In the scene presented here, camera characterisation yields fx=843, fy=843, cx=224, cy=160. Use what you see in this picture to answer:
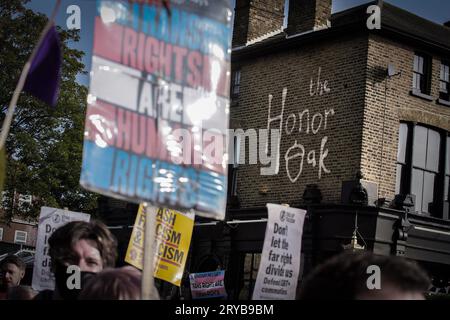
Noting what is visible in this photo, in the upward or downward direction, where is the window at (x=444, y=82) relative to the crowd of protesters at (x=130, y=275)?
upward

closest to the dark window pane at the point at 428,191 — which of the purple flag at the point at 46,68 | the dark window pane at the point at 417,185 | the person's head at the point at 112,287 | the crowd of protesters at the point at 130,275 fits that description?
the dark window pane at the point at 417,185

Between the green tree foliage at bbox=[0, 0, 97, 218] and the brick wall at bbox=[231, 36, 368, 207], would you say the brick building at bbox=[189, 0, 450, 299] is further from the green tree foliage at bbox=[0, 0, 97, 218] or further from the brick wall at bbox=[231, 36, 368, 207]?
the green tree foliage at bbox=[0, 0, 97, 218]

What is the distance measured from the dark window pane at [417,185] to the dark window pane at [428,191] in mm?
136

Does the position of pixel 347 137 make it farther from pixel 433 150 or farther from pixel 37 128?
pixel 37 128

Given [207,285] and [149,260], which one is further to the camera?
[207,285]

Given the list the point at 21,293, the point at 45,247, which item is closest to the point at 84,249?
the point at 21,293

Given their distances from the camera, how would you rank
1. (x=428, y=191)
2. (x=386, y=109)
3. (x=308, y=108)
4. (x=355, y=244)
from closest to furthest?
(x=355, y=244)
(x=386, y=109)
(x=428, y=191)
(x=308, y=108)

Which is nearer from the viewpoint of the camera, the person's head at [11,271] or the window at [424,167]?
the person's head at [11,271]

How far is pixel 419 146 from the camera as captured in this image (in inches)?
760

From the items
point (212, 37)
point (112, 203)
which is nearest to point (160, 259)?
point (212, 37)

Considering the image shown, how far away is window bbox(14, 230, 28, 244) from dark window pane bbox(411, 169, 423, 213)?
38488mm

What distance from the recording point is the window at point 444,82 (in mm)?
20062

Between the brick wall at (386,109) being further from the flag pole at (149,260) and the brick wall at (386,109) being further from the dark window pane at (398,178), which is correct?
the flag pole at (149,260)

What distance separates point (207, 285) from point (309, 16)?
23.4 ft
